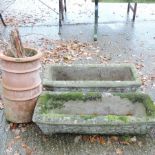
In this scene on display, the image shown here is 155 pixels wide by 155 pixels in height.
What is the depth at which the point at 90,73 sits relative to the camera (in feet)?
14.1

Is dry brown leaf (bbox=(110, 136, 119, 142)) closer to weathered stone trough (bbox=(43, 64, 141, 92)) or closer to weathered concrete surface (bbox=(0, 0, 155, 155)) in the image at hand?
weathered concrete surface (bbox=(0, 0, 155, 155))

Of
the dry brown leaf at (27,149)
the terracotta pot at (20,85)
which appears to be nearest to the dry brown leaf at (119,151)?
the dry brown leaf at (27,149)

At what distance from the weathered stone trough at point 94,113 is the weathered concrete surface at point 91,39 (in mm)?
162

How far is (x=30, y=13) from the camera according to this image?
7.83 metres

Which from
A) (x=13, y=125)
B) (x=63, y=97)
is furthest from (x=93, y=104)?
(x=13, y=125)

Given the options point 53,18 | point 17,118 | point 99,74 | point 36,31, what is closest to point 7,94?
point 17,118

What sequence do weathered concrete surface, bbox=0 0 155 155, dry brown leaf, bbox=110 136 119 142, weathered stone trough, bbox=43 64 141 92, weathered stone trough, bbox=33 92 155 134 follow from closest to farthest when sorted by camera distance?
weathered stone trough, bbox=33 92 155 134 → weathered concrete surface, bbox=0 0 155 155 → dry brown leaf, bbox=110 136 119 142 → weathered stone trough, bbox=43 64 141 92

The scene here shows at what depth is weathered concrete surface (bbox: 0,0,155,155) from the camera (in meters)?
3.45

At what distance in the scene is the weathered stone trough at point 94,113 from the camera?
3312 millimetres

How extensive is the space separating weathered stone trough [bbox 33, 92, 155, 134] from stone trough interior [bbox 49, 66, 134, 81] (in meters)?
0.55

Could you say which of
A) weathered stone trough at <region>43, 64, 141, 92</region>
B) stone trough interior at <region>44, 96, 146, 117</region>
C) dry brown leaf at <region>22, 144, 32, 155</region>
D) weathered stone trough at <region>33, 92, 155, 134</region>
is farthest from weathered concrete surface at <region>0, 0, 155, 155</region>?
weathered stone trough at <region>43, 64, 141, 92</region>

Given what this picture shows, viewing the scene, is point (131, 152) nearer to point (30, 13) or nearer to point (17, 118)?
point (17, 118)

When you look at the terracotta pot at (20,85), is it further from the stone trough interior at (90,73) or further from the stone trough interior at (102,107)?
the stone trough interior at (90,73)

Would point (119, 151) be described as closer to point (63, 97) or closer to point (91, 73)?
point (63, 97)
